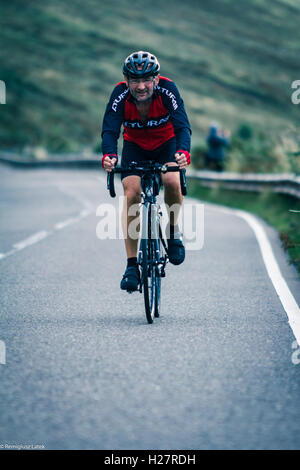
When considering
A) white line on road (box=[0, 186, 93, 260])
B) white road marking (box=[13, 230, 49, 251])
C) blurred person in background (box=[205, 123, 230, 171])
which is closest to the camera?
white line on road (box=[0, 186, 93, 260])

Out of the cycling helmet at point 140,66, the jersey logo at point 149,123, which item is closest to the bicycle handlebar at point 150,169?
the jersey logo at point 149,123

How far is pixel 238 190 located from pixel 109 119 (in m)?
15.6

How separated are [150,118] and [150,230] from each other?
98 centimetres

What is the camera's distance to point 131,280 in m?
7.52

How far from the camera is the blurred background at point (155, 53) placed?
461 feet

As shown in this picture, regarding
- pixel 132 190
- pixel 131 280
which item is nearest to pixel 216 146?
pixel 132 190

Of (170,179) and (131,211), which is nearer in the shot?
(131,211)

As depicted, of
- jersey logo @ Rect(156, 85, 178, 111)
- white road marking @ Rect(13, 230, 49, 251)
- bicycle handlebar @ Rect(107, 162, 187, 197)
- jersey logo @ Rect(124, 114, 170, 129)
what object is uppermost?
jersey logo @ Rect(156, 85, 178, 111)

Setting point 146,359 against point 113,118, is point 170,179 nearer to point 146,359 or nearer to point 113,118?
point 113,118

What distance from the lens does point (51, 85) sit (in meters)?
150

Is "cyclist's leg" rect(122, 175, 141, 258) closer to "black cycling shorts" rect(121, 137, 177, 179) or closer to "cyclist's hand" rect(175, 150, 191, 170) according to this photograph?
"black cycling shorts" rect(121, 137, 177, 179)

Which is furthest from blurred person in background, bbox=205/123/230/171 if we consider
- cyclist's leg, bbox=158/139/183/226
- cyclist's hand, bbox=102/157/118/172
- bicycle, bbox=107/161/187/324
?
cyclist's hand, bbox=102/157/118/172

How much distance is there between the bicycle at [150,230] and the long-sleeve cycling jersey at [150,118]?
24cm

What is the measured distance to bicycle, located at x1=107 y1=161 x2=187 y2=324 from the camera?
733cm
